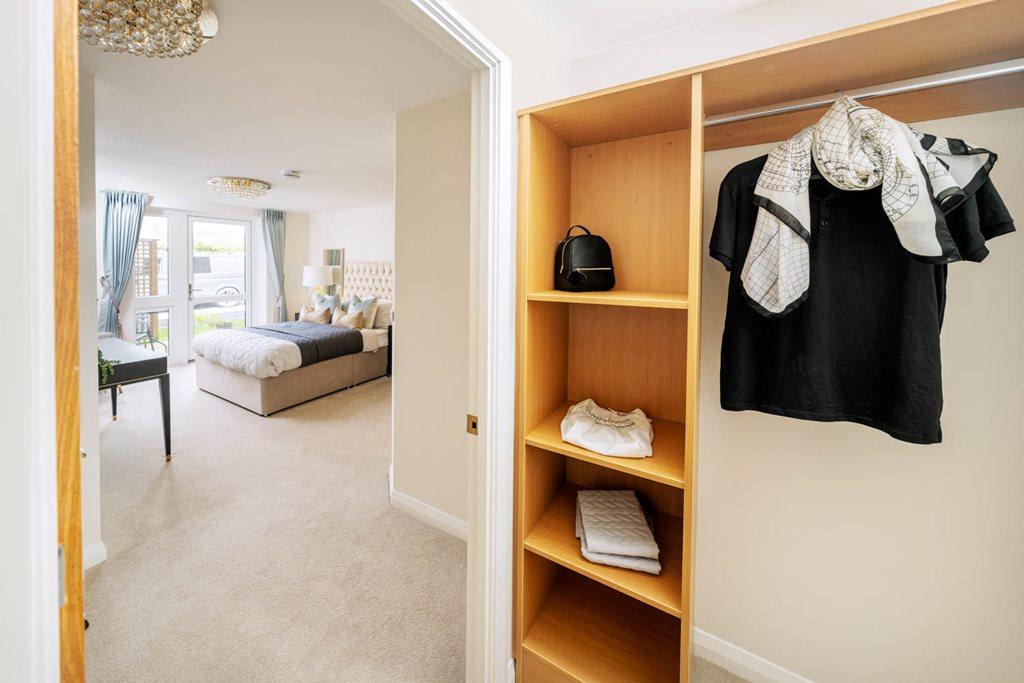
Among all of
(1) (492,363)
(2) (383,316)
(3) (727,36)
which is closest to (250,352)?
(2) (383,316)

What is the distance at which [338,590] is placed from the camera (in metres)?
2.00

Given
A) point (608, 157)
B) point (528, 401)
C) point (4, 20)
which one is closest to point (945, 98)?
point (608, 157)

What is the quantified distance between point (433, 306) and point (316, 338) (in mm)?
2806

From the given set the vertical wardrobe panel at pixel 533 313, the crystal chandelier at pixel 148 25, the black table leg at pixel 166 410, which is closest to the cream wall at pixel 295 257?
the black table leg at pixel 166 410

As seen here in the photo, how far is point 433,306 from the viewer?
2.50 meters

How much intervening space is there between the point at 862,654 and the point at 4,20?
234 centimetres

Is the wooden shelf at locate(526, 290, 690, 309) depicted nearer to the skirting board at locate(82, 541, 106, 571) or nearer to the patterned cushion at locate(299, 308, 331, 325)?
the skirting board at locate(82, 541, 106, 571)

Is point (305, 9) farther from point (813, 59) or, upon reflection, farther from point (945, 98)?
point (945, 98)

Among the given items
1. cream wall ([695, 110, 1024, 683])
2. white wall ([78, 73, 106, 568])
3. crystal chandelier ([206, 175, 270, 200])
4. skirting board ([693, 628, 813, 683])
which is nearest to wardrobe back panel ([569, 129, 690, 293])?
cream wall ([695, 110, 1024, 683])

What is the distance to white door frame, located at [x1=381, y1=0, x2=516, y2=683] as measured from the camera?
128cm

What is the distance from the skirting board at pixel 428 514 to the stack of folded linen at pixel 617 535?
3.80 ft

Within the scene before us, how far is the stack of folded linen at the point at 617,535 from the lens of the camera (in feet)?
4.21

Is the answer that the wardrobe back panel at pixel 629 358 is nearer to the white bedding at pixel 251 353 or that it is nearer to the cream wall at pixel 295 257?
the white bedding at pixel 251 353

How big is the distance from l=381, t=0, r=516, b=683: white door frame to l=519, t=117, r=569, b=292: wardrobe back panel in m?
0.06
